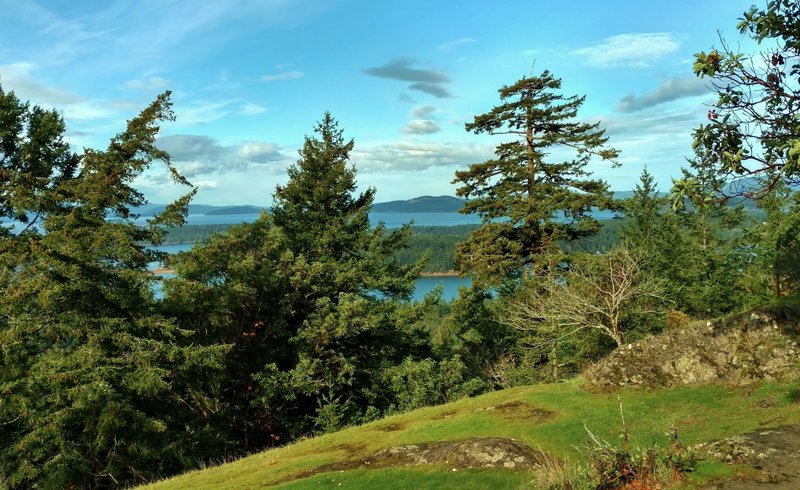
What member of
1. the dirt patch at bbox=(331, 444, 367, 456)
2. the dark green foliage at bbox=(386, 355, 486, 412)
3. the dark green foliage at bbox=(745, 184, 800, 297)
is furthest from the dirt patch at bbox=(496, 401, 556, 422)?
the dark green foliage at bbox=(745, 184, 800, 297)

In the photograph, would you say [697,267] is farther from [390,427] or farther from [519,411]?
[390,427]

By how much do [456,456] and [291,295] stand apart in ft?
61.6

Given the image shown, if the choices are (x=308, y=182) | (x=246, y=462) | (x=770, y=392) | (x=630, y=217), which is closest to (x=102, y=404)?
(x=246, y=462)

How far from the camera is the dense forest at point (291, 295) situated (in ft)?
56.9

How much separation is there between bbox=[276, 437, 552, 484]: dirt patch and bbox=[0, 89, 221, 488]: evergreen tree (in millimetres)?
9427

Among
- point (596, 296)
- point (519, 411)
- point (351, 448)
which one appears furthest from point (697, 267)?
point (351, 448)

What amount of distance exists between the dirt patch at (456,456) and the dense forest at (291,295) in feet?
21.7

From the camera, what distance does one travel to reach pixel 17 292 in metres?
16.2

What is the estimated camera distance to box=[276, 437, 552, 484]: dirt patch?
30.6ft

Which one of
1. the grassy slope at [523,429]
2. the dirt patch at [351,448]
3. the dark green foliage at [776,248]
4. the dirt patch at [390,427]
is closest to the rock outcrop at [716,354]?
the grassy slope at [523,429]

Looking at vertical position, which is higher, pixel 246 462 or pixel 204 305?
pixel 204 305

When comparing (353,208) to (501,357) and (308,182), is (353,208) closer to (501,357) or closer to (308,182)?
(308,182)

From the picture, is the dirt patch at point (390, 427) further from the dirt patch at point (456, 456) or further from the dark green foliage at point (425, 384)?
the dark green foliage at point (425, 384)

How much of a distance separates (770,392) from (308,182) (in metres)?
25.0
